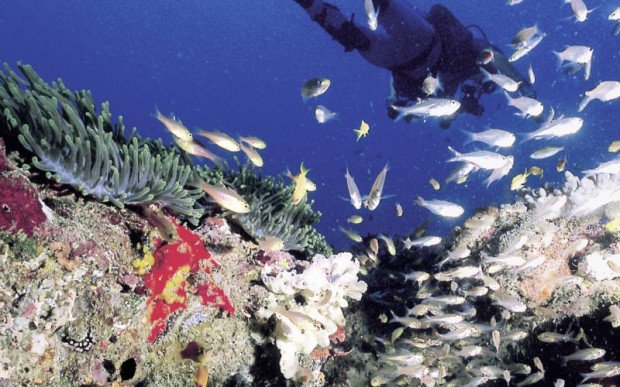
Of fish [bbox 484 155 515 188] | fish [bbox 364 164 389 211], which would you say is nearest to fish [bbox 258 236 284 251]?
fish [bbox 364 164 389 211]

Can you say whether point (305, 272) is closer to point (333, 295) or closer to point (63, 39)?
point (333, 295)

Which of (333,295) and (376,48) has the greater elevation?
(376,48)

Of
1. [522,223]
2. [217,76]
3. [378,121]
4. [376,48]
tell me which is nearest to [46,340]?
[522,223]

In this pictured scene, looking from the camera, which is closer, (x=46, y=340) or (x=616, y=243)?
(x=46, y=340)

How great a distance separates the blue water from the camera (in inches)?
3730

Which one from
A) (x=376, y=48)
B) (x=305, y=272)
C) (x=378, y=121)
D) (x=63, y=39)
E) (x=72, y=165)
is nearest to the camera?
(x=72, y=165)

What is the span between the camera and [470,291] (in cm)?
563

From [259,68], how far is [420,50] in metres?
144

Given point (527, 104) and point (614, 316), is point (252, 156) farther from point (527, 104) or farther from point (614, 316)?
point (614, 316)

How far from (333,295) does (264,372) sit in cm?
110

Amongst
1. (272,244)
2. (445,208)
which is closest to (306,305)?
(272,244)

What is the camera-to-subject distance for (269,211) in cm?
471

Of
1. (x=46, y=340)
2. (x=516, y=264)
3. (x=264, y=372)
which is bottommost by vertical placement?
(x=516, y=264)

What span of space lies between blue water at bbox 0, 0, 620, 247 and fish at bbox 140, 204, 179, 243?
8106cm
